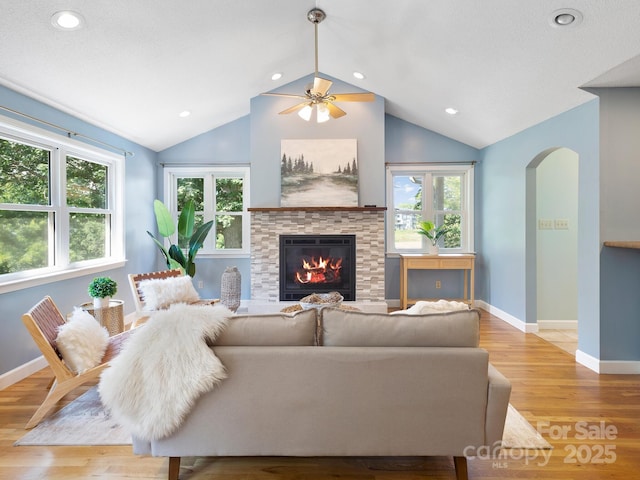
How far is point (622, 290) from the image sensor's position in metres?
3.24

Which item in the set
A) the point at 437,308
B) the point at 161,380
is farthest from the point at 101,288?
the point at 437,308

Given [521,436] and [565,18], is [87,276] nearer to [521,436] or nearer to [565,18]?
[521,436]

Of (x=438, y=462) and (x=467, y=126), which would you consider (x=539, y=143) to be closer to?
(x=467, y=126)

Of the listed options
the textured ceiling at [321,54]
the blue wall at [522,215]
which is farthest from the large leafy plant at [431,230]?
the textured ceiling at [321,54]

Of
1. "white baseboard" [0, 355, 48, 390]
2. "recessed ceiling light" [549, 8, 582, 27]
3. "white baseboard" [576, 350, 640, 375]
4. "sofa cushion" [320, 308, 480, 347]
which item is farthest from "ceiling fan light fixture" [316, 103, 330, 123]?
"white baseboard" [0, 355, 48, 390]

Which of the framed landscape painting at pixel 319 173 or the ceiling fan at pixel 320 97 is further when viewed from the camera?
the framed landscape painting at pixel 319 173

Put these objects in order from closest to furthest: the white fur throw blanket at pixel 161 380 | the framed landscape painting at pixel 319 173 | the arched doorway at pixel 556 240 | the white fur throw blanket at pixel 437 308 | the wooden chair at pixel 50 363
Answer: the white fur throw blanket at pixel 161 380, the white fur throw blanket at pixel 437 308, the wooden chair at pixel 50 363, the arched doorway at pixel 556 240, the framed landscape painting at pixel 319 173

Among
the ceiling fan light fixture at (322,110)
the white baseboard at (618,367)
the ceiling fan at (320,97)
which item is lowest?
the white baseboard at (618,367)

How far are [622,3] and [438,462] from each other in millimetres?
2952

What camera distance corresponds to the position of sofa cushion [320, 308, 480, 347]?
5.94 ft

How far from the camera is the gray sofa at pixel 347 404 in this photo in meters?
1.74

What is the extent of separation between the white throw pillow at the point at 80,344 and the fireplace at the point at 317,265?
2736 millimetres

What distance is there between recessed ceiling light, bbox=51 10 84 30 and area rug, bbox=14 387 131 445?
2.70m

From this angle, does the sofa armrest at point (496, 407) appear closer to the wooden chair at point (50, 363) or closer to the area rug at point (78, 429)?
the area rug at point (78, 429)
